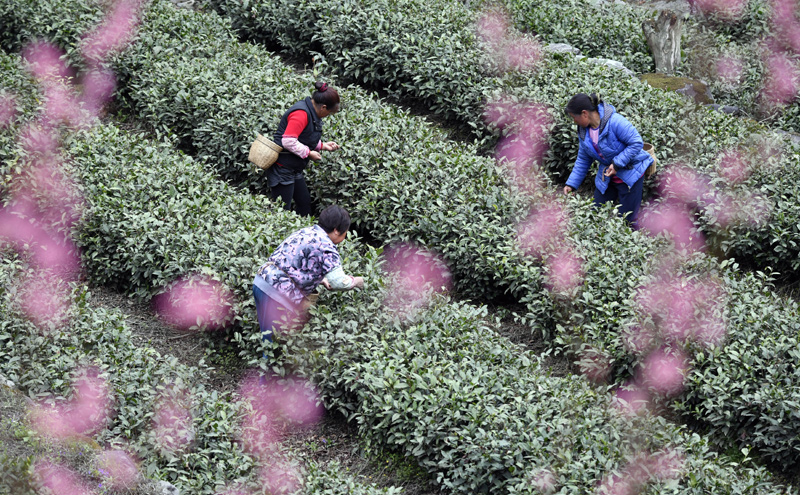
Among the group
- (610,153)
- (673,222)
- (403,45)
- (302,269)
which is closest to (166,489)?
(302,269)

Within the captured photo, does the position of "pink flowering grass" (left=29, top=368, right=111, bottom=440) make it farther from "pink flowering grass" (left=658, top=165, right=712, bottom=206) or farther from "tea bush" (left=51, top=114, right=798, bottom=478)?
"pink flowering grass" (left=658, top=165, right=712, bottom=206)

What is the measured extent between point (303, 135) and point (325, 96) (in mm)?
609

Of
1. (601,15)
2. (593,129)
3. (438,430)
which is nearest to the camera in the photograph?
(438,430)

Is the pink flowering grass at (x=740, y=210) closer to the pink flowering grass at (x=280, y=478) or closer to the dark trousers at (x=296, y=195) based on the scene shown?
the dark trousers at (x=296, y=195)

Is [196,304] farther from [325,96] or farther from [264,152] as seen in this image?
[325,96]

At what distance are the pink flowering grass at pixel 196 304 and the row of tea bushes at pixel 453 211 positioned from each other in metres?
1.93

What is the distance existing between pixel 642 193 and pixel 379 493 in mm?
4856

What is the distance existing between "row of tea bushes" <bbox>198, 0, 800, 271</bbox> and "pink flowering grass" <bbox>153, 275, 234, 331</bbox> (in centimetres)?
453

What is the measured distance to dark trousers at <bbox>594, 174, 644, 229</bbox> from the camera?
27.7ft

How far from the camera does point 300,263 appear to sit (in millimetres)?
6398

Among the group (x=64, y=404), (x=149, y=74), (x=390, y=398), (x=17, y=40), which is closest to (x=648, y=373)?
(x=390, y=398)

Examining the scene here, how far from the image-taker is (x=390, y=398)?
20.3 feet

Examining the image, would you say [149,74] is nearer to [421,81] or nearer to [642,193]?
[421,81]

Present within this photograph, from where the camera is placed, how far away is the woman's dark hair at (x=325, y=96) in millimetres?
7836
